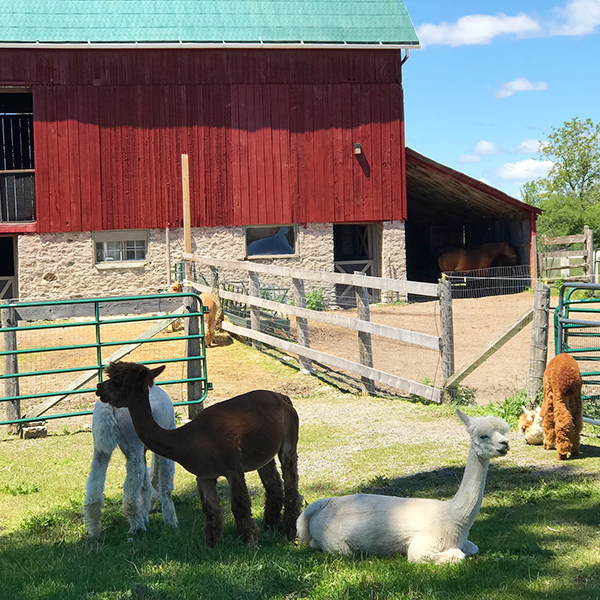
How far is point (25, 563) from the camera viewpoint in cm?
459

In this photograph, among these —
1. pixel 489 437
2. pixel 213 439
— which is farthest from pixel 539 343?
pixel 213 439

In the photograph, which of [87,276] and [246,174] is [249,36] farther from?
[87,276]

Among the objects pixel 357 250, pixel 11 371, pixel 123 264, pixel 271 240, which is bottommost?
pixel 11 371

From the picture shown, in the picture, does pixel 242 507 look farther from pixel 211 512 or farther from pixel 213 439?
pixel 213 439

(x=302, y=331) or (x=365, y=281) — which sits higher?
(x=365, y=281)

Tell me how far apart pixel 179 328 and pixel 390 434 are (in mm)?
7760

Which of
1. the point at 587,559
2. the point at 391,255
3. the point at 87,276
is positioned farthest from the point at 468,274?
the point at 587,559

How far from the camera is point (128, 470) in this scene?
16.9 feet

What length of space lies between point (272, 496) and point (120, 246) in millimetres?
15666

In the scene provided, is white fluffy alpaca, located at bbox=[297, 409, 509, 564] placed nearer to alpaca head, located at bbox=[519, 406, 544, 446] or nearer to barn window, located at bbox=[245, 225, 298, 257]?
alpaca head, located at bbox=[519, 406, 544, 446]

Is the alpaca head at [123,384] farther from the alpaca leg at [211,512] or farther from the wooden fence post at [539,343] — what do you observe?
the wooden fence post at [539,343]

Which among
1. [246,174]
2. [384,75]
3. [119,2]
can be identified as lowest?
[246,174]

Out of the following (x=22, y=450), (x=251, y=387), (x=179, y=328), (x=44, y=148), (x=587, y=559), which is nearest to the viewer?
(x=587, y=559)

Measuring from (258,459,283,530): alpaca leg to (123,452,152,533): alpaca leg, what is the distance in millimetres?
800
